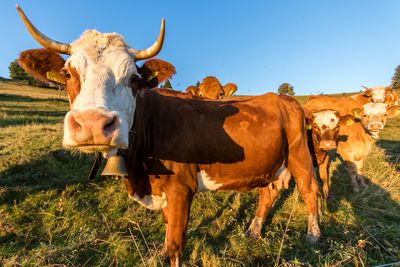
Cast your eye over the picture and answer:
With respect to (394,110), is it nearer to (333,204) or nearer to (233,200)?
(333,204)

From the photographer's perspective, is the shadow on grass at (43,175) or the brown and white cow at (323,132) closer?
the shadow on grass at (43,175)

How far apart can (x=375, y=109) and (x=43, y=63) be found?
8001 mm

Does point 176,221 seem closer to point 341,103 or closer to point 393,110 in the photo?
point 393,110

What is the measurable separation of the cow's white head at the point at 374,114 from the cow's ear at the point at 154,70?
20.7ft

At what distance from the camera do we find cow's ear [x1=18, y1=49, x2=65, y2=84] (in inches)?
115

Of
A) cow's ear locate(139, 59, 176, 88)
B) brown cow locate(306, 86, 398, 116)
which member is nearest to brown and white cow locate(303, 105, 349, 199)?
brown cow locate(306, 86, 398, 116)

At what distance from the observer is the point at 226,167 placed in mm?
3900

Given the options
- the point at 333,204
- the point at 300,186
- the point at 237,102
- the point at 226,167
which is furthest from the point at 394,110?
the point at 226,167

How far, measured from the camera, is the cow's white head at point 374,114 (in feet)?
25.2

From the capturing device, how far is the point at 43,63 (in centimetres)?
302

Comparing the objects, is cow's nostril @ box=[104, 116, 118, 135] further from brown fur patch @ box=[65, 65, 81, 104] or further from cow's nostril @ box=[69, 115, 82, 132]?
brown fur patch @ box=[65, 65, 81, 104]

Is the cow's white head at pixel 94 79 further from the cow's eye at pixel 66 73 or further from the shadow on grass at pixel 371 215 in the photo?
the shadow on grass at pixel 371 215

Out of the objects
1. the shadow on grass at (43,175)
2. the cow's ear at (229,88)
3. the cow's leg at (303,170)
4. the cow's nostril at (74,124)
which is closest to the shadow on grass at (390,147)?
the cow's ear at (229,88)

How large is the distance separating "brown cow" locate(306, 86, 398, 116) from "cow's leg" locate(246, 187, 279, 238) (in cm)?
479
